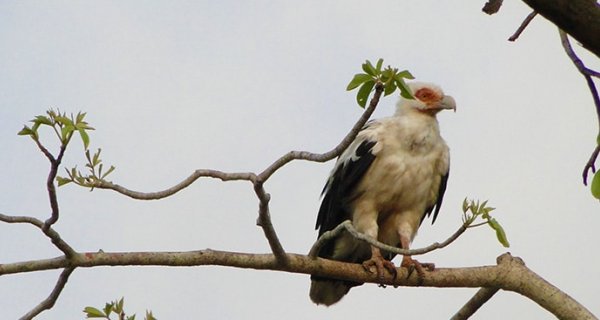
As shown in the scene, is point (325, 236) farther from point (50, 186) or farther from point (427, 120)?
point (427, 120)

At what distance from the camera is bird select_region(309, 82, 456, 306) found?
7.44 metres

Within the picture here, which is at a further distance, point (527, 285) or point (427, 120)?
point (427, 120)

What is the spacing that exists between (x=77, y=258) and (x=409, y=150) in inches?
151

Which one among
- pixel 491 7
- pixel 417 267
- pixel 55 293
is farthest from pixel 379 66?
pixel 417 267

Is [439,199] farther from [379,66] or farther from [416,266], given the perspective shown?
[379,66]

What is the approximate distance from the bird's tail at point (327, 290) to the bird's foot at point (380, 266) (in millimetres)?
914

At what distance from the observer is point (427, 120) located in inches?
303

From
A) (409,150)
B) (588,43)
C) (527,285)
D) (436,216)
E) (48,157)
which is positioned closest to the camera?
(588,43)

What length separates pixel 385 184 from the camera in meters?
7.43

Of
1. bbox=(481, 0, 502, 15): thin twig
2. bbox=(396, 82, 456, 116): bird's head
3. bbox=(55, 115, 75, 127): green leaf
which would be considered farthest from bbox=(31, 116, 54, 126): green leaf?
bbox=(396, 82, 456, 116): bird's head

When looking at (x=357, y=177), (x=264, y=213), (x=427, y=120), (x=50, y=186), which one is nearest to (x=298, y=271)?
(x=264, y=213)

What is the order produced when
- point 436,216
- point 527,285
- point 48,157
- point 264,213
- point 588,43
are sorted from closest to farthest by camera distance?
point 588,43 → point 48,157 → point 264,213 → point 527,285 → point 436,216

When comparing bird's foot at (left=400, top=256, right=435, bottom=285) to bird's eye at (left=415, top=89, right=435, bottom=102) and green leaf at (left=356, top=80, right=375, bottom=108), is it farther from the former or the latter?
green leaf at (left=356, top=80, right=375, bottom=108)

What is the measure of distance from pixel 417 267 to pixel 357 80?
284 centimetres
